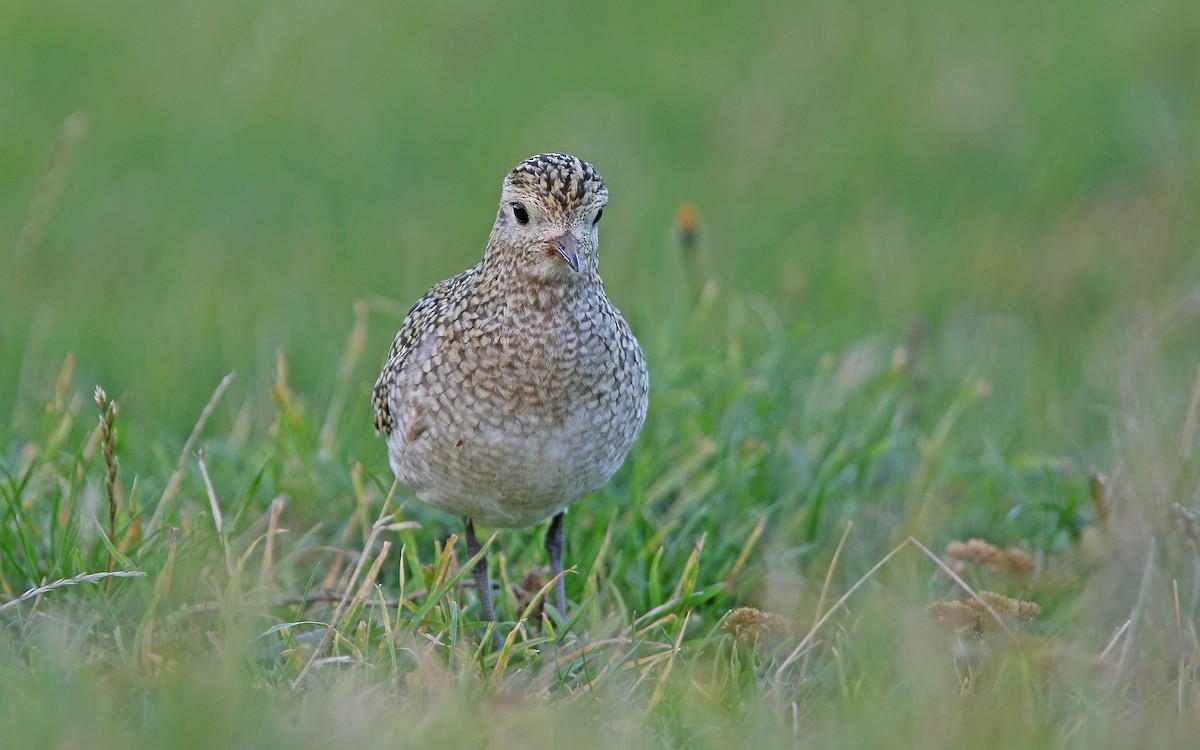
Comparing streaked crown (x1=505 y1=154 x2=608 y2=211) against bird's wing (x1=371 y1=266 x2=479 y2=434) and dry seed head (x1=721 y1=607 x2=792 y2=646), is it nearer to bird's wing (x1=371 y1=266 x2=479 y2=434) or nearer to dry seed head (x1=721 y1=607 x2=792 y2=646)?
bird's wing (x1=371 y1=266 x2=479 y2=434)

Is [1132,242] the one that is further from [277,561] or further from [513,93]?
[277,561]

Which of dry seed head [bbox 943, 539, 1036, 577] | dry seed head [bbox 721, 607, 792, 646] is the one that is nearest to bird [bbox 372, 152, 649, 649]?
dry seed head [bbox 721, 607, 792, 646]

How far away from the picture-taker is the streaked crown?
4951 millimetres

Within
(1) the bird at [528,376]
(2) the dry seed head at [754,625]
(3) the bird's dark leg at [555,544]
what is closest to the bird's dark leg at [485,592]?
(1) the bird at [528,376]

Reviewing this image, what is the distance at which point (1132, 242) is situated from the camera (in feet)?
30.8

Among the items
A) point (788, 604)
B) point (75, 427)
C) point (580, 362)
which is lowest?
point (788, 604)

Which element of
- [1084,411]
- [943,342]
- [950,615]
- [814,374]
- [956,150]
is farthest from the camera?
[956,150]

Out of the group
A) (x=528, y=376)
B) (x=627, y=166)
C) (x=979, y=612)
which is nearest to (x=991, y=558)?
(x=979, y=612)

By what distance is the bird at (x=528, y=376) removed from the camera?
198 inches

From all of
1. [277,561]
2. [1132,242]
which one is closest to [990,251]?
[1132,242]

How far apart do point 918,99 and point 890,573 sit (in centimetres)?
578

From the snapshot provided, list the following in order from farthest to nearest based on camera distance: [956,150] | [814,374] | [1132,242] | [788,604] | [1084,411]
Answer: [956,150]
[1132,242]
[1084,411]
[814,374]
[788,604]

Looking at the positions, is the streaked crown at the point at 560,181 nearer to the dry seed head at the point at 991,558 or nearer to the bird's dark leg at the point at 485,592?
the bird's dark leg at the point at 485,592

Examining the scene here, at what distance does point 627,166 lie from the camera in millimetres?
10156
